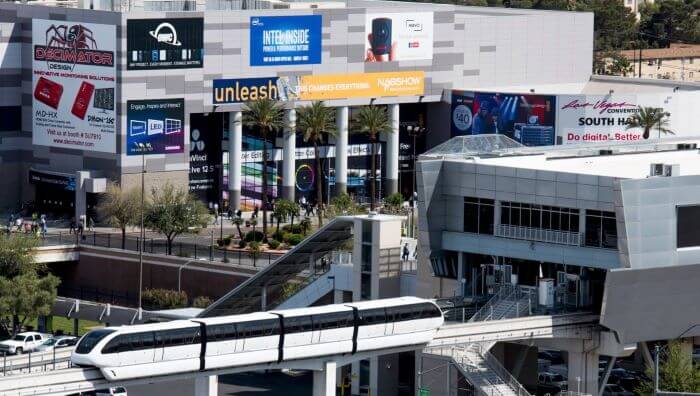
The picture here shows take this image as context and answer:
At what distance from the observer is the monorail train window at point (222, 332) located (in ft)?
272

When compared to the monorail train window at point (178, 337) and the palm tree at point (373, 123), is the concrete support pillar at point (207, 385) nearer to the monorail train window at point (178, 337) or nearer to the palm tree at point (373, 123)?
the monorail train window at point (178, 337)

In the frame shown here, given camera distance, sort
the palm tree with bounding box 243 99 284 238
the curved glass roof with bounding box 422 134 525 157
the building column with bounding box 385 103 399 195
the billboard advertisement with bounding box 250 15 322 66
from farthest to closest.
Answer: the building column with bounding box 385 103 399 195 → the billboard advertisement with bounding box 250 15 322 66 → the palm tree with bounding box 243 99 284 238 → the curved glass roof with bounding box 422 134 525 157

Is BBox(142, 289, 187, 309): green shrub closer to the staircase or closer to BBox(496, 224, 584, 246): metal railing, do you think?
BBox(496, 224, 584, 246): metal railing

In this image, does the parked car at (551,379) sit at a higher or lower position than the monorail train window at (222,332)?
lower

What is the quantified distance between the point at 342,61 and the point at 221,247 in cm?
2769

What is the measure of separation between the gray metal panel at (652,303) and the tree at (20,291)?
34.5 metres

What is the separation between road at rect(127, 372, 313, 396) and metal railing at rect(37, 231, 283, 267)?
2499cm

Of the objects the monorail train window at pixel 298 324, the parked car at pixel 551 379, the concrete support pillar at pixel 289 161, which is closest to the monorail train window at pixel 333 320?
the monorail train window at pixel 298 324

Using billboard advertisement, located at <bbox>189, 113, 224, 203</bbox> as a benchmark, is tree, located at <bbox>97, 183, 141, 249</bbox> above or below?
below

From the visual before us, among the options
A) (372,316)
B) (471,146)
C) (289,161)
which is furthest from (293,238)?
(372,316)

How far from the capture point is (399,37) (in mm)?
166625

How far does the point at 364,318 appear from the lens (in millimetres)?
88312

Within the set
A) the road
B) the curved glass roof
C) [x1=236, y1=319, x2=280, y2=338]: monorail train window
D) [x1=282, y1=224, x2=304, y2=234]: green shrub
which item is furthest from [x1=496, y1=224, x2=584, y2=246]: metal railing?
[x1=282, y1=224, x2=304, y2=234]: green shrub

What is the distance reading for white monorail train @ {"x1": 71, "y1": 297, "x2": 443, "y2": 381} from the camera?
262 feet
